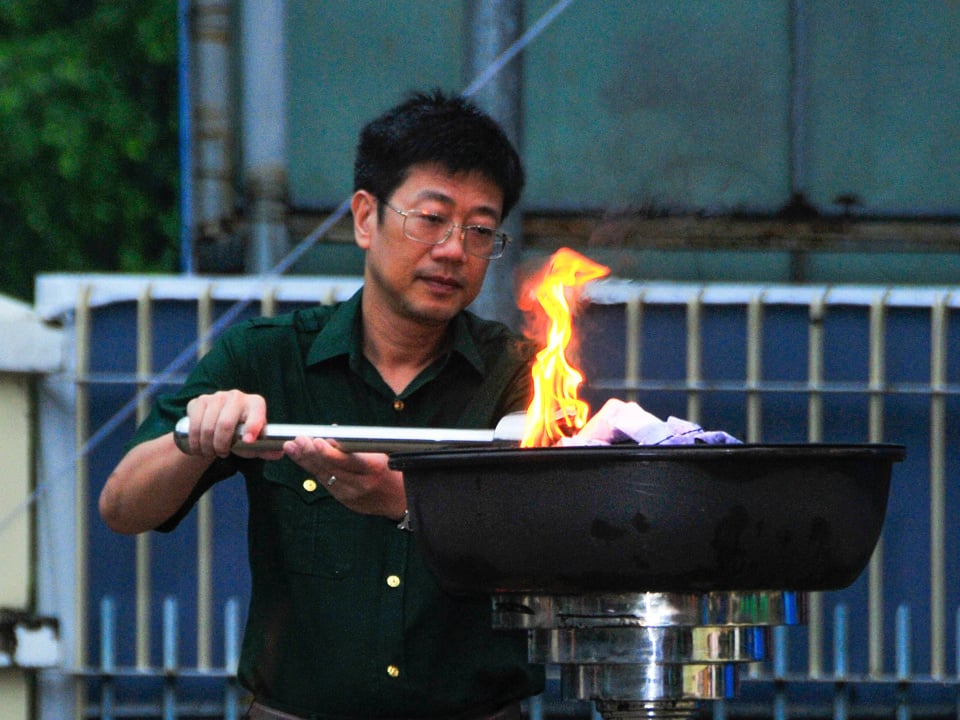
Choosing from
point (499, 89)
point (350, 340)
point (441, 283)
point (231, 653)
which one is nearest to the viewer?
point (441, 283)

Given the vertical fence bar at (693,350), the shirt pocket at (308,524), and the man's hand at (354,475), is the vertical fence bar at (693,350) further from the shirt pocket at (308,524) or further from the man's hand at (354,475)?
the man's hand at (354,475)

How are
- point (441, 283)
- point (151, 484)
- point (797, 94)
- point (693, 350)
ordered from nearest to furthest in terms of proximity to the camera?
point (151, 484), point (441, 283), point (693, 350), point (797, 94)

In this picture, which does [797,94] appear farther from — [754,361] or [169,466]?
[169,466]

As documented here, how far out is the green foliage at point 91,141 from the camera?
9234 mm

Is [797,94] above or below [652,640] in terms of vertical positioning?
above

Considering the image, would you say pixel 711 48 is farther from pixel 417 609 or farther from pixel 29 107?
pixel 29 107

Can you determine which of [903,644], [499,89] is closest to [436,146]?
[499,89]

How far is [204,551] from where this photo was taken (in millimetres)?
4930

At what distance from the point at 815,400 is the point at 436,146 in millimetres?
2481

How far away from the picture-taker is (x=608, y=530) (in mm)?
2066

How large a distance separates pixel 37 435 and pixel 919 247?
10.8 ft

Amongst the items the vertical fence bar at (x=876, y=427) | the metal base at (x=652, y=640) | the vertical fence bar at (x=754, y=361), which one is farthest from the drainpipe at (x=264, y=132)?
the metal base at (x=652, y=640)

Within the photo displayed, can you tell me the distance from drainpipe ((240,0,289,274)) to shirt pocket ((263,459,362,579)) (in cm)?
303

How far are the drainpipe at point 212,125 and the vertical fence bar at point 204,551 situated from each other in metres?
0.91
